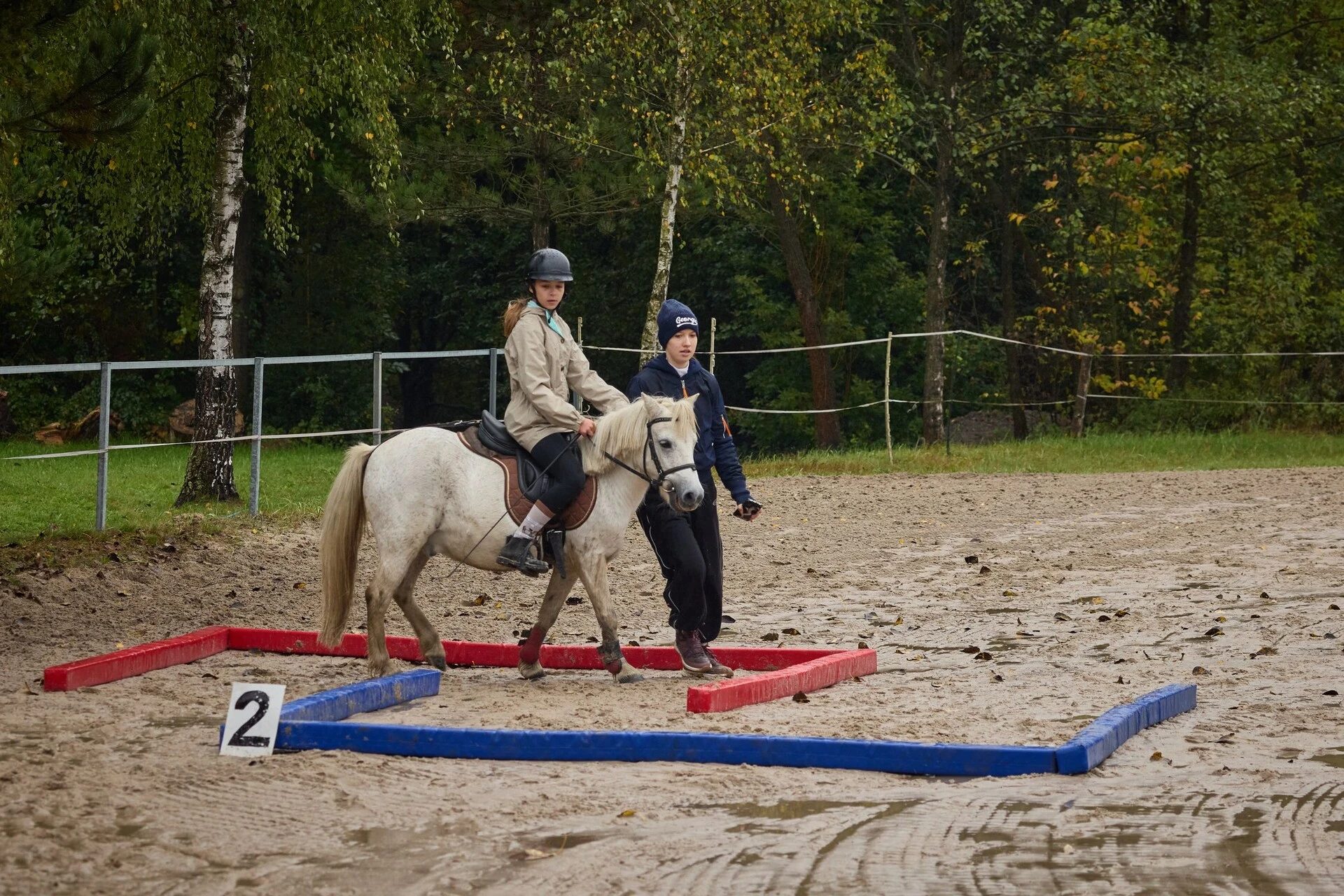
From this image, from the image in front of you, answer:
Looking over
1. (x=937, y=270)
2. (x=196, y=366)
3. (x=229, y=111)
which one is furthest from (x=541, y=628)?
(x=937, y=270)

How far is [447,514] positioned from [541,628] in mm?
752

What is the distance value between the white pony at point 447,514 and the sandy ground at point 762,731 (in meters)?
0.45

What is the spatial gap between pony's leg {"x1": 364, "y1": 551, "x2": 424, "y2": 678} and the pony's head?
107 centimetres

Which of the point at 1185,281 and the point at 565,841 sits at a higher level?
the point at 1185,281

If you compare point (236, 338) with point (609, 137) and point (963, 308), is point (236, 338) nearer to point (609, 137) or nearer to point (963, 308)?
point (609, 137)

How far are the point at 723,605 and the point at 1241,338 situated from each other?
18.5 meters

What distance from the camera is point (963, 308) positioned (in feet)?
110

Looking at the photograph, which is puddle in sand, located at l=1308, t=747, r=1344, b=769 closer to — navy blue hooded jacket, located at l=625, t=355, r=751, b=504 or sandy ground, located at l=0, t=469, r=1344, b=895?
sandy ground, located at l=0, t=469, r=1344, b=895

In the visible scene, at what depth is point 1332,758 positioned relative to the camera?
19.4ft

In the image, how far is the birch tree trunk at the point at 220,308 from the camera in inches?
569

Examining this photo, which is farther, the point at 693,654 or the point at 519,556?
the point at 693,654

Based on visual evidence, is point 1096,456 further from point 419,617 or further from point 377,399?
point 419,617

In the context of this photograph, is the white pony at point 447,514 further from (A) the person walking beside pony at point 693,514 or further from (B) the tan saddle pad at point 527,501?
(A) the person walking beside pony at point 693,514

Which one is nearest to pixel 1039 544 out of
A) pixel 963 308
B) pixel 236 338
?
pixel 236 338
